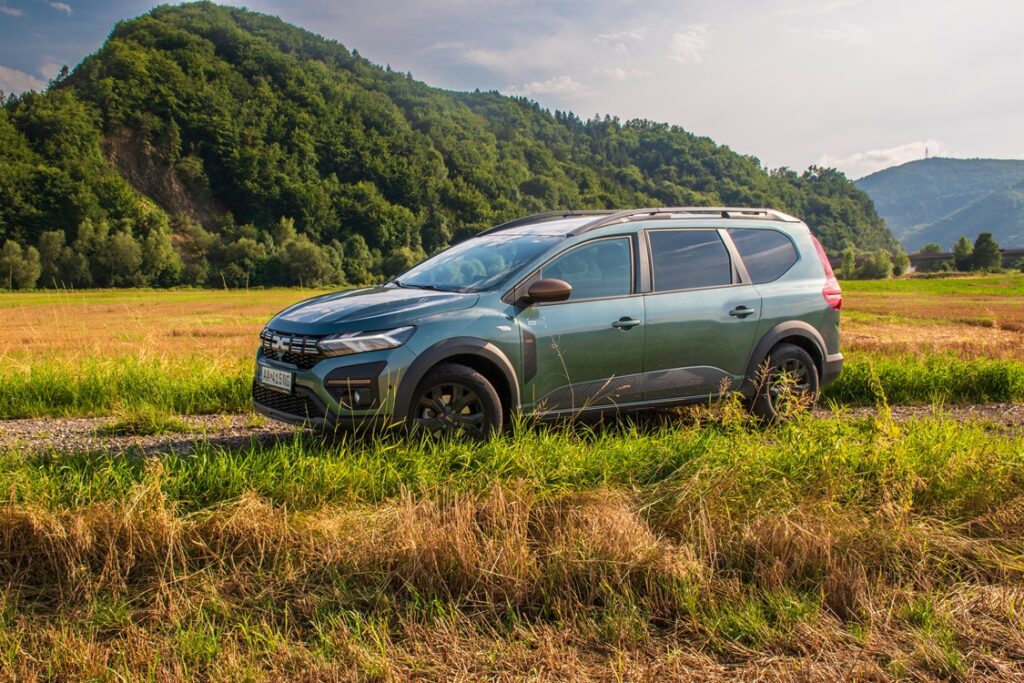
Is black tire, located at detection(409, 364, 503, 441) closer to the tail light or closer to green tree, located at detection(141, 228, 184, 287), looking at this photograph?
the tail light

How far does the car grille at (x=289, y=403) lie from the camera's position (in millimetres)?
5098

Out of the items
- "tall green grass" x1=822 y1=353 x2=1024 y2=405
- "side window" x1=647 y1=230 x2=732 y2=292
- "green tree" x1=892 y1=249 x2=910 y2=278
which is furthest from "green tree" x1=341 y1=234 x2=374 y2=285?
"side window" x1=647 y1=230 x2=732 y2=292

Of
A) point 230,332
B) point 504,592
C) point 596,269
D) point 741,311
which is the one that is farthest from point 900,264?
point 504,592

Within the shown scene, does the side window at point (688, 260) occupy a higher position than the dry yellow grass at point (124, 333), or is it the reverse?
the side window at point (688, 260)

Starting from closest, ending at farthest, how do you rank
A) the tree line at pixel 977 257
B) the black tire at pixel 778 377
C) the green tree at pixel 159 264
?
the black tire at pixel 778 377
the tree line at pixel 977 257
the green tree at pixel 159 264

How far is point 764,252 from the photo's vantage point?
6809 mm

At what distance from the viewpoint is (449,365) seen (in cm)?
514

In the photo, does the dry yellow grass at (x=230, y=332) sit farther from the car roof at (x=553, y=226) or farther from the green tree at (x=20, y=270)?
the green tree at (x=20, y=270)

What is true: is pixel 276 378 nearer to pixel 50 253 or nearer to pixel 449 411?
pixel 449 411

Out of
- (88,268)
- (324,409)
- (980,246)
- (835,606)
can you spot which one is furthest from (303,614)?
(980,246)

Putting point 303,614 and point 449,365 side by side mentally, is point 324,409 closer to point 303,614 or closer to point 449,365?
point 449,365

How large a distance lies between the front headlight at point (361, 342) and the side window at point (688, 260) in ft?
7.11

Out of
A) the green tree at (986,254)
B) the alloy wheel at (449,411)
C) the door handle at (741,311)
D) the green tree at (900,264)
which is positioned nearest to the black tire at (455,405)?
the alloy wheel at (449,411)

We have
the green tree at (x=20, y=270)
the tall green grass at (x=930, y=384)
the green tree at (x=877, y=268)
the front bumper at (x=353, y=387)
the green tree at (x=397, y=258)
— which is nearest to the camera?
the front bumper at (x=353, y=387)
